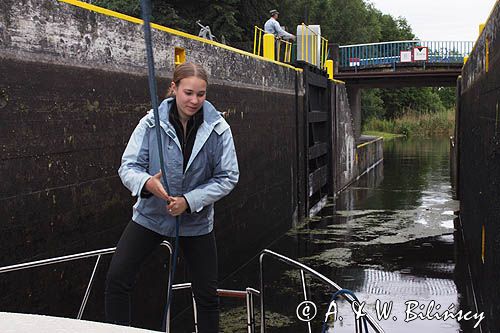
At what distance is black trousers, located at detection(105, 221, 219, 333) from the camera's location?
2.83 metres

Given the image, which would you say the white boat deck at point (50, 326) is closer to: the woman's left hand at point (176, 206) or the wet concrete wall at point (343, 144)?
the woman's left hand at point (176, 206)

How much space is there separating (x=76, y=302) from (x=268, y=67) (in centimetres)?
586

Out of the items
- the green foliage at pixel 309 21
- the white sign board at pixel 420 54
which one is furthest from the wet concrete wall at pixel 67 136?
the white sign board at pixel 420 54

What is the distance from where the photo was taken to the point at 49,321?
1854 millimetres

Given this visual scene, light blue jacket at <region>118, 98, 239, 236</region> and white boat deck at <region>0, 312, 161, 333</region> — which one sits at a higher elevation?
light blue jacket at <region>118, 98, 239, 236</region>

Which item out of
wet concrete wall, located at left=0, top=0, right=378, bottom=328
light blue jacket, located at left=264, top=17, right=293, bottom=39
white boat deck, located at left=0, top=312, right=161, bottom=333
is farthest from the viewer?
light blue jacket, located at left=264, top=17, right=293, bottom=39

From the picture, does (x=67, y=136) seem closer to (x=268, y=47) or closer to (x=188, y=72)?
(x=188, y=72)

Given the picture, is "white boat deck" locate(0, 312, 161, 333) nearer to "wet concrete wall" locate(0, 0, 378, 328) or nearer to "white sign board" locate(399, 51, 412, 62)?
"wet concrete wall" locate(0, 0, 378, 328)

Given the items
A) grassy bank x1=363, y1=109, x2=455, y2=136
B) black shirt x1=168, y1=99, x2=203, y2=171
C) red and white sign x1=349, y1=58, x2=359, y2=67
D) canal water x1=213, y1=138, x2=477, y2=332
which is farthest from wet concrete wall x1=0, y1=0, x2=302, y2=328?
Result: grassy bank x1=363, y1=109, x2=455, y2=136

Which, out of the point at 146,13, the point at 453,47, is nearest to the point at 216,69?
the point at 146,13

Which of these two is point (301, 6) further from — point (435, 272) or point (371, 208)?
point (435, 272)

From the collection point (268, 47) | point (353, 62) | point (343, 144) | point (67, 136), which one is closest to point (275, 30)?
point (268, 47)

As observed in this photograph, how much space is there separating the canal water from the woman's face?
8.73ft

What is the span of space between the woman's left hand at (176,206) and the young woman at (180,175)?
0.05 ft
